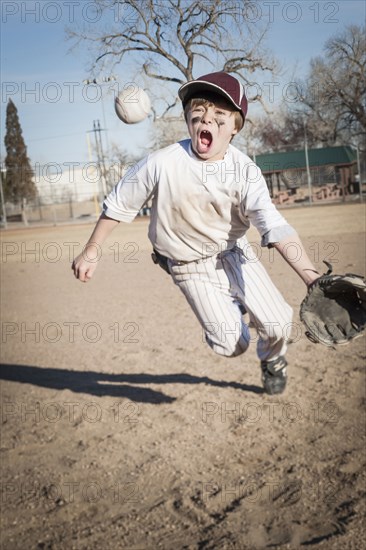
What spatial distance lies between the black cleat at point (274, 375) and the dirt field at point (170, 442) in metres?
0.08

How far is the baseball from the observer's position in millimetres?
9500

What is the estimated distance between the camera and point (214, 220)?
342 centimetres

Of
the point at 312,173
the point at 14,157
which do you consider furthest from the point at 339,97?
the point at 14,157

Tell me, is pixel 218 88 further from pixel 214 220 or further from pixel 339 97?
pixel 339 97

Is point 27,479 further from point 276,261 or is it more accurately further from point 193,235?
point 276,261

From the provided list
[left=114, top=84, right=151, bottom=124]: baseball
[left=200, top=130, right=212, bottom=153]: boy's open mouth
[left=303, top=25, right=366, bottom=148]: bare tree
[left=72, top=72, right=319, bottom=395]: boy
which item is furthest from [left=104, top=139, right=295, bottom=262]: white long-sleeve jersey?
[left=303, top=25, right=366, bottom=148]: bare tree

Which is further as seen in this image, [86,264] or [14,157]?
[14,157]

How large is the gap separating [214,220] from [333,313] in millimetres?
919

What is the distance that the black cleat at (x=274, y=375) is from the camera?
397 cm

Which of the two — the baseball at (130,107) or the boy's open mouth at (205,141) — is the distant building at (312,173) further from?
the boy's open mouth at (205,141)

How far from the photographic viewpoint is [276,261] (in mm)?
9938

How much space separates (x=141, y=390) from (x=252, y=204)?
2065 mm

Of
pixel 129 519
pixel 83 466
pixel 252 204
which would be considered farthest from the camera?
pixel 83 466

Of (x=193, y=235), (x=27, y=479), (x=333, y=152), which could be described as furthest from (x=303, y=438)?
(x=333, y=152)
